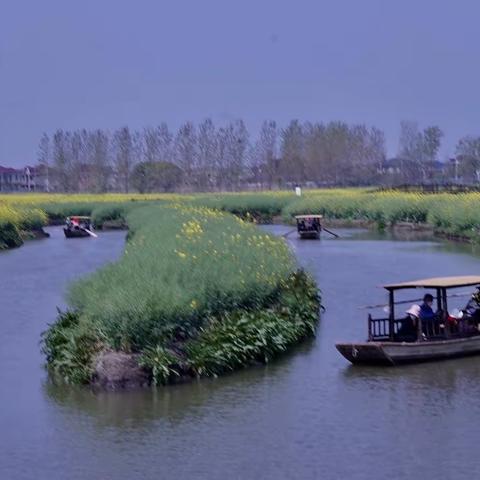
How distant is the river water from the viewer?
54.2 ft

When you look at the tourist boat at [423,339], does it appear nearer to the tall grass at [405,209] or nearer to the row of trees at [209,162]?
the tall grass at [405,209]

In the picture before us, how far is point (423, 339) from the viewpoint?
23109 mm

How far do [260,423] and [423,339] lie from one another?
524 centimetres

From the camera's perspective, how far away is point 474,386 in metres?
21.3

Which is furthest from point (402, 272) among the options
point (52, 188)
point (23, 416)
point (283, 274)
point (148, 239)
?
point (52, 188)

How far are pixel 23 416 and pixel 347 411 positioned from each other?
16.3 ft

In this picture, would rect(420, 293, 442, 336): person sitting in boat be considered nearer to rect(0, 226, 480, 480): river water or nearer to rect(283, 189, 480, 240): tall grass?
rect(0, 226, 480, 480): river water

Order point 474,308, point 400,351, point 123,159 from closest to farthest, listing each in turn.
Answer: point 400,351 < point 474,308 < point 123,159

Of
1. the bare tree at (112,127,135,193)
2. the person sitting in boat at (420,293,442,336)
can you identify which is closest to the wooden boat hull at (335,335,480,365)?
the person sitting in boat at (420,293,442,336)

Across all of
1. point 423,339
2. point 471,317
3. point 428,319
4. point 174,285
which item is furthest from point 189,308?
point 471,317

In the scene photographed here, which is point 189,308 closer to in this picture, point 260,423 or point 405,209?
point 260,423

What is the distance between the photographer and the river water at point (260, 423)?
16531 millimetres

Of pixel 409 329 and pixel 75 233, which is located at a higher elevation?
pixel 409 329

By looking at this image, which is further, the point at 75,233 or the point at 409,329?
the point at 75,233
